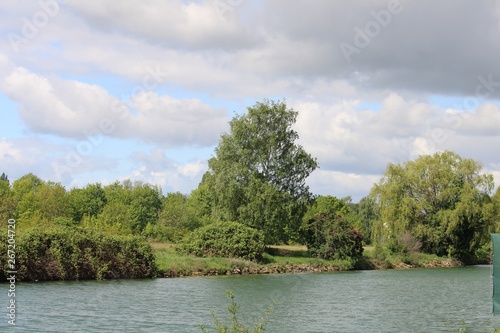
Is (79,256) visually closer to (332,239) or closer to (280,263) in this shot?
(280,263)

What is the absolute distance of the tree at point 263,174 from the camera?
60.9 m

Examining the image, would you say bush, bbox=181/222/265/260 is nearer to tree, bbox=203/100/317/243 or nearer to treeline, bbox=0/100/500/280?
treeline, bbox=0/100/500/280

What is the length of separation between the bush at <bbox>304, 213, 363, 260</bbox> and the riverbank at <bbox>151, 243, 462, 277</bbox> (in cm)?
96

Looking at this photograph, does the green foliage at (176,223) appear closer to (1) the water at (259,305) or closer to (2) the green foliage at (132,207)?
(2) the green foliage at (132,207)

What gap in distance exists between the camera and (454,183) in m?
69.3

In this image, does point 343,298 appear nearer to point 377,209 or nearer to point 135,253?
point 135,253

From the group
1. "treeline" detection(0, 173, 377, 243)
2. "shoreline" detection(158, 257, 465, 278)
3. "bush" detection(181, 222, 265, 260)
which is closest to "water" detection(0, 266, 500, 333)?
"shoreline" detection(158, 257, 465, 278)

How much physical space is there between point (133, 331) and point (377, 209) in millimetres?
52490

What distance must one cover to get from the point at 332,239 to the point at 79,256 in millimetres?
26974

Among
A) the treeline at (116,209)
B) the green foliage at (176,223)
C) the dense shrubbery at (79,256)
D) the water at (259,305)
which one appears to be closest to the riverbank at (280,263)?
the water at (259,305)

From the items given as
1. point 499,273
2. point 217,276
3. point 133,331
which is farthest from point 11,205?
point 499,273

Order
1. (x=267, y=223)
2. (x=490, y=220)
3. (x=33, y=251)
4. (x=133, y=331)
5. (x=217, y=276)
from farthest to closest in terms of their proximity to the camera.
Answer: (x=490, y=220), (x=267, y=223), (x=217, y=276), (x=33, y=251), (x=133, y=331)

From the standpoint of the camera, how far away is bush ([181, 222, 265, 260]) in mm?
54156

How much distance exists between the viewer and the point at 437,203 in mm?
69875
